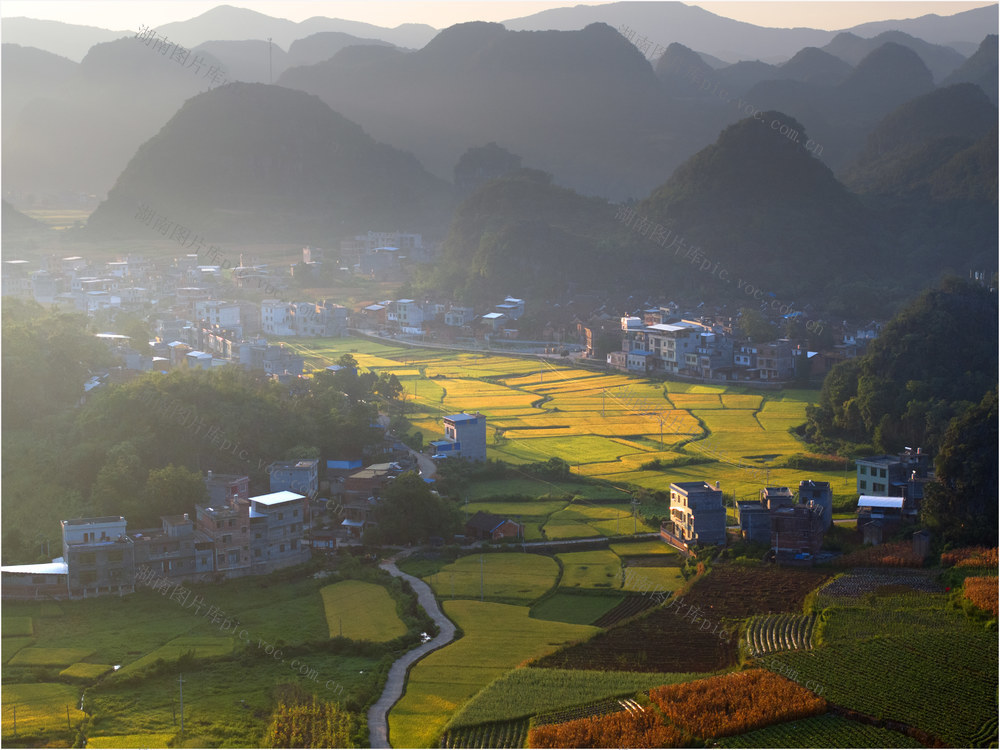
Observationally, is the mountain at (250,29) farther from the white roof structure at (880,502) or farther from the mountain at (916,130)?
the white roof structure at (880,502)

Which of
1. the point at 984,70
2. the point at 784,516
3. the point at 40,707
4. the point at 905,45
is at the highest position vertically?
the point at 905,45

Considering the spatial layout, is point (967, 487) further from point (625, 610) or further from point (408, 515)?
point (408, 515)

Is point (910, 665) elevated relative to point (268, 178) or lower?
lower

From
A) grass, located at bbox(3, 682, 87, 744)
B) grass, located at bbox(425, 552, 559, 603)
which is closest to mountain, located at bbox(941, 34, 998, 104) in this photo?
grass, located at bbox(425, 552, 559, 603)

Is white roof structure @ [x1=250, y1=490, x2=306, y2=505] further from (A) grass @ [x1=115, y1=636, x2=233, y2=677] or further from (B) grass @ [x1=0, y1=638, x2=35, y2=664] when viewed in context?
(B) grass @ [x1=0, y1=638, x2=35, y2=664]

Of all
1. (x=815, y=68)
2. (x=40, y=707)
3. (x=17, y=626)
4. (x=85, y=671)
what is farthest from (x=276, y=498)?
(x=815, y=68)

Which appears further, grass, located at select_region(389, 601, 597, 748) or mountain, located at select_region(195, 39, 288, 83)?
mountain, located at select_region(195, 39, 288, 83)

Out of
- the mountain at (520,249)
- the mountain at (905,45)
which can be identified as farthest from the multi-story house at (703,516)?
the mountain at (905,45)
